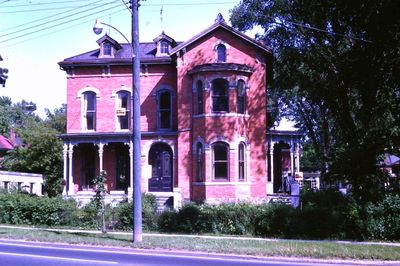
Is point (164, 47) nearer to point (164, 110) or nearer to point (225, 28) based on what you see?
point (164, 110)

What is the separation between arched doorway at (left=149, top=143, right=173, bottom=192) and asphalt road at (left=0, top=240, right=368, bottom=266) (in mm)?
16443

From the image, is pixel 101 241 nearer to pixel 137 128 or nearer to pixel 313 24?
pixel 137 128

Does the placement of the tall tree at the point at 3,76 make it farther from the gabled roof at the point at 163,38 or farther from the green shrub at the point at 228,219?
the green shrub at the point at 228,219

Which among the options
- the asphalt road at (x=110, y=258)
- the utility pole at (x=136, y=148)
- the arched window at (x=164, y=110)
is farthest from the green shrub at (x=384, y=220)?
the arched window at (x=164, y=110)

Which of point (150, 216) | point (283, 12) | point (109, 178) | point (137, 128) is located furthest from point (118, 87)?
point (137, 128)

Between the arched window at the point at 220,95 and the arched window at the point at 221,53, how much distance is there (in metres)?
1.71

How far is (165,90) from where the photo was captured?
105 ft

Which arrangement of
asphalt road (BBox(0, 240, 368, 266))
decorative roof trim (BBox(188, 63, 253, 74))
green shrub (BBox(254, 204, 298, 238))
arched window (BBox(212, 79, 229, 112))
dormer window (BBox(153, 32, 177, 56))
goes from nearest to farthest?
asphalt road (BBox(0, 240, 368, 266)) → green shrub (BBox(254, 204, 298, 238)) → decorative roof trim (BBox(188, 63, 253, 74)) → arched window (BBox(212, 79, 229, 112)) → dormer window (BBox(153, 32, 177, 56))

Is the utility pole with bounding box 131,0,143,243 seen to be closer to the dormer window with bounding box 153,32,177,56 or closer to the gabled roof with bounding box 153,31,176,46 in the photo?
the dormer window with bounding box 153,32,177,56

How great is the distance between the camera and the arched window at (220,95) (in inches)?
1152

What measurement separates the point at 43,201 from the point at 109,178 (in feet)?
34.4

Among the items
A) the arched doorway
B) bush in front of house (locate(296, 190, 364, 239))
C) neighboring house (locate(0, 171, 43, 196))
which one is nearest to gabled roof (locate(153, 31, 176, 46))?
the arched doorway

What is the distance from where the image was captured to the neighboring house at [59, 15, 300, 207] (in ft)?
94.9

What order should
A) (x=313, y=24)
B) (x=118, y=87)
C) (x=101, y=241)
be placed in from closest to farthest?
(x=101, y=241), (x=313, y=24), (x=118, y=87)
